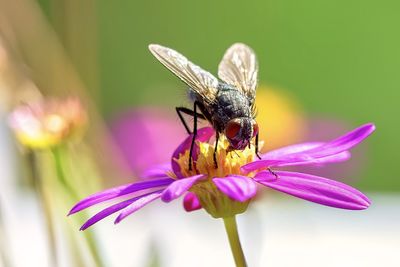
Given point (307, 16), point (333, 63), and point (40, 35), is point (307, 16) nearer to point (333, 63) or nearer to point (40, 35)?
point (333, 63)

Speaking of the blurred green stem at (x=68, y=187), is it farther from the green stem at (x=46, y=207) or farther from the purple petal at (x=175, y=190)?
the purple petal at (x=175, y=190)

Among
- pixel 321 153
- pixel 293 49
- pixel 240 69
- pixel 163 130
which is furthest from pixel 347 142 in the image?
pixel 293 49

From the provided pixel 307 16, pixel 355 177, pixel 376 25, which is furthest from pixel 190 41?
pixel 355 177

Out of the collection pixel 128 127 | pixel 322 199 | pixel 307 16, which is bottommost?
pixel 322 199

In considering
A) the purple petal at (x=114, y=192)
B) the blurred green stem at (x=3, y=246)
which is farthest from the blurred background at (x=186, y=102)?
the purple petal at (x=114, y=192)

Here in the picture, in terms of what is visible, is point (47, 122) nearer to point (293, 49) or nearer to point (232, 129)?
point (232, 129)
